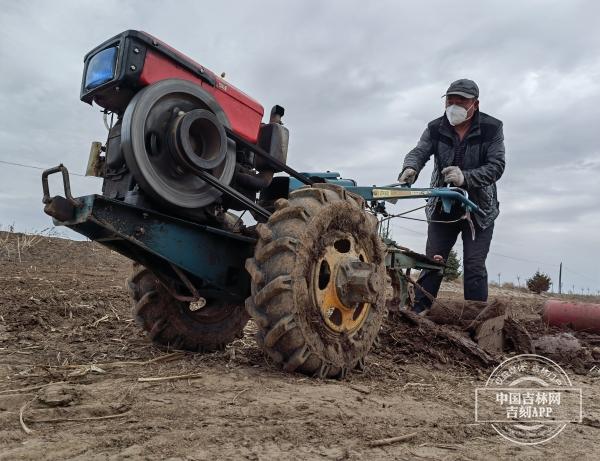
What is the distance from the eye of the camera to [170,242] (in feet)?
11.3

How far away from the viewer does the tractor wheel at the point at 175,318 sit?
408 centimetres

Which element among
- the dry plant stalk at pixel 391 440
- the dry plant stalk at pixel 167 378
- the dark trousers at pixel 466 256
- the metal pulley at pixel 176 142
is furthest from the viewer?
the dark trousers at pixel 466 256

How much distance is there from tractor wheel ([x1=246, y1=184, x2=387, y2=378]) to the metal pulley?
0.57m

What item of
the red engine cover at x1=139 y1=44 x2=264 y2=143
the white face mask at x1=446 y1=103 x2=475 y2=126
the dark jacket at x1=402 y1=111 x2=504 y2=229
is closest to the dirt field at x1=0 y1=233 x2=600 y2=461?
the red engine cover at x1=139 y1=44 x2=264 y2=143

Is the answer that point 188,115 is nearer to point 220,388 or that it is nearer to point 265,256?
point 265,256

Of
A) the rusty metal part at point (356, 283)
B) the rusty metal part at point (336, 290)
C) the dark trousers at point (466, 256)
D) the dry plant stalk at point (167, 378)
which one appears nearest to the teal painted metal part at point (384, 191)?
the dark trousers at point (466, 256)

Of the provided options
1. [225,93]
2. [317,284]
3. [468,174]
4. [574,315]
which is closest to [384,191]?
[468,174]

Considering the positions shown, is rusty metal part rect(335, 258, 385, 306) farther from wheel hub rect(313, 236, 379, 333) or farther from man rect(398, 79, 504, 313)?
man rect(398, 79, 504, 313)

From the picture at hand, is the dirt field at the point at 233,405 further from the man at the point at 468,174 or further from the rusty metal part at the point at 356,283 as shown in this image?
the man at the point at 468,174

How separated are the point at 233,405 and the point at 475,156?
4.42 m

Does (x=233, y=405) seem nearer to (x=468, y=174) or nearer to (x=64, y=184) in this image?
(x=64, y=184)

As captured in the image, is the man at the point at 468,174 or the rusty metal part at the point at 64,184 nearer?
the rusty metal part at the point at 64,184

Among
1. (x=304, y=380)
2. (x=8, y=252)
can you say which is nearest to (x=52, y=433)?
(x=304, y=380)

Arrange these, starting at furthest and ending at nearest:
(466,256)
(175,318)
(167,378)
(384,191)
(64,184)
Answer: (466,256) → (384,191) → (175,318) → (64,184) → (167,378)
